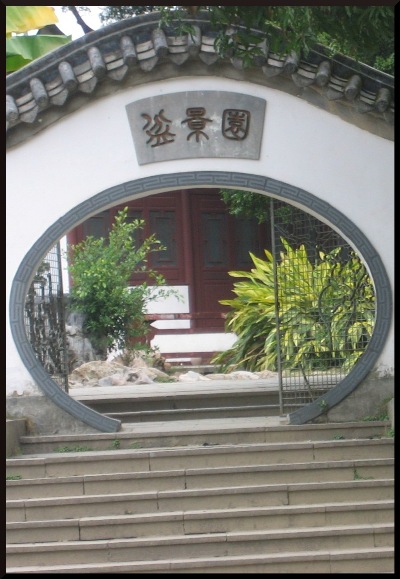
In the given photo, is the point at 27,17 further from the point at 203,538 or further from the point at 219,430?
the point at 203,538

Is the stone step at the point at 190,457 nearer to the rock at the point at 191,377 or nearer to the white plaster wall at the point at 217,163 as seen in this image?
the white plaster wall at the point at 217,163

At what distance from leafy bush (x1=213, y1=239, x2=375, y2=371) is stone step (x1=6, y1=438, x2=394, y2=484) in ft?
3.71

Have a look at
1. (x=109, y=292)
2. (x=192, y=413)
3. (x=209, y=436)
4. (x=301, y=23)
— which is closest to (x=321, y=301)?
(x=192, y=413)

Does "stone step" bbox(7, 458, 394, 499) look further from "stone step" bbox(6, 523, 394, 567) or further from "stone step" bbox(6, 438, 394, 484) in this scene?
"stone step" bbox(6, 523, 394, 567)

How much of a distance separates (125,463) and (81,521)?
2.38 feet

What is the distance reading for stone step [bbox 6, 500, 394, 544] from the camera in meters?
6.95

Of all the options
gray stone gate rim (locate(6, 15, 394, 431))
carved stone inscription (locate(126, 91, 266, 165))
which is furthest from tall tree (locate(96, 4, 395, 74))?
carved stone inscription (locate(126, 91, 266, 165))

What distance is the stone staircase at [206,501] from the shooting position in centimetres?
673

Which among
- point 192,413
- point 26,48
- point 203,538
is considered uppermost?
point 26,48

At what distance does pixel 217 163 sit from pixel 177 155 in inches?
12.5

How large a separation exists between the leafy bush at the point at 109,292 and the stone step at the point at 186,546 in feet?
20.0

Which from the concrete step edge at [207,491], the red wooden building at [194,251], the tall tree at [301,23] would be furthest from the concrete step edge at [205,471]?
the red wooden building at [194,251]

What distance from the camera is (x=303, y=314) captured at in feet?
32.4

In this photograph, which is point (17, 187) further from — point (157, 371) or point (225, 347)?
point (225, 347)
